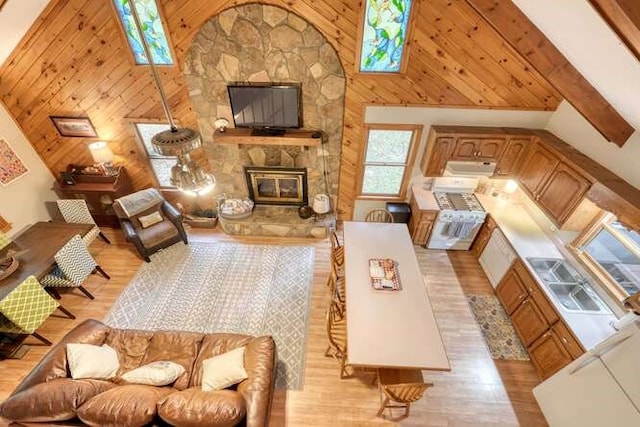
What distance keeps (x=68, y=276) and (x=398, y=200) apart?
4.88m

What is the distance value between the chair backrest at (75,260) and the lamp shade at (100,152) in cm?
145

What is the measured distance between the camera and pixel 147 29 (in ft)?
11.8

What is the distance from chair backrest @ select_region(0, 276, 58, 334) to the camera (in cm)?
283

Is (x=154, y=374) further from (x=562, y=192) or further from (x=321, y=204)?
(x=562, y=192)

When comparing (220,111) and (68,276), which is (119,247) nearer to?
(68,276)

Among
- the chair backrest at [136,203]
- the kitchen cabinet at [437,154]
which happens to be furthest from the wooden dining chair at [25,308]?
the kitchen cabinet at [437,154]

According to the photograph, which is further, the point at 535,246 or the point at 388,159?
the point at 388,159

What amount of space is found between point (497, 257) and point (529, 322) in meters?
0.93

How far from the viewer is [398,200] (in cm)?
476

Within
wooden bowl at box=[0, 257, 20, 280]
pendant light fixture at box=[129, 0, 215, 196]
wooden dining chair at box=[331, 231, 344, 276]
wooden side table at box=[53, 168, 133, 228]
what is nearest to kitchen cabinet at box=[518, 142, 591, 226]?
wooden dining chair at box=[331, 231, 344, 276]

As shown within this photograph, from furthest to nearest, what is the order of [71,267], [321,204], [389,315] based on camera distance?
[321,204] → [71,267] → [389,315]

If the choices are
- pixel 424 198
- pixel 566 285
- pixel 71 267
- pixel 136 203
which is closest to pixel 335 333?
pixel 424 198

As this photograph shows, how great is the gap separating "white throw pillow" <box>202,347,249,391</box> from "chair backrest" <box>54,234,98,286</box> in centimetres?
236

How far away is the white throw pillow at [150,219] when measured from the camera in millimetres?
4297
